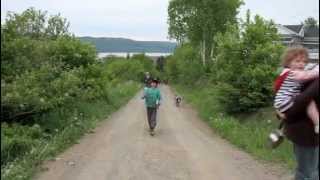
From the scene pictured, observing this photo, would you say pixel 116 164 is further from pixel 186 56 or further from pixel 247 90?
pixel 186 56

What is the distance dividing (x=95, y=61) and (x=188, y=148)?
11864 mm

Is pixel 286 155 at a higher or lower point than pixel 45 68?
lower

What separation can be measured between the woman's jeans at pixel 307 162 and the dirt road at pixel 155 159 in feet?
18.6

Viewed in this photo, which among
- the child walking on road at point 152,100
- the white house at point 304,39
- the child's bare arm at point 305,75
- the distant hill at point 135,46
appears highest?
the child's bare arm at point 305,75

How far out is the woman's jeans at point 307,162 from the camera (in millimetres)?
5787

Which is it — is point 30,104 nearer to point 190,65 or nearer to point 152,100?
point 152,100

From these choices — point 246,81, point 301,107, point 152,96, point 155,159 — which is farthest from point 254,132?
point 301,107

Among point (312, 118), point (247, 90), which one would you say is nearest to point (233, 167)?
point (312, 118)

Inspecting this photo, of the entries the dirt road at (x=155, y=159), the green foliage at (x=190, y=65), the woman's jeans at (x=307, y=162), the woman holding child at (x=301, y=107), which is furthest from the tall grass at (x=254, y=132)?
the green foliage at (x=190, y=65)

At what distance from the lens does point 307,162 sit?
587cm

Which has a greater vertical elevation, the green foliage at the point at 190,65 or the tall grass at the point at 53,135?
the tall grass at the point at 53,135

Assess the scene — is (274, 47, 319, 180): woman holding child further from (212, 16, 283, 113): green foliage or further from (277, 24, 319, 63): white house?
(212, 16, 283, 113): green foliage

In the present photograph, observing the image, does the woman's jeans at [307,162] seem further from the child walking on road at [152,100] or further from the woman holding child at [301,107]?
the child walking on road at [152,100]

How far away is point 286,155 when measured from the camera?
1398cm
